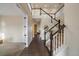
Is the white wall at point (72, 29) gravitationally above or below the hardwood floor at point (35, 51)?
above

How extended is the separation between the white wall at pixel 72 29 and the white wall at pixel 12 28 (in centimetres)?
646

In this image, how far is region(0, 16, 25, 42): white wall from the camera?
962 centimetres

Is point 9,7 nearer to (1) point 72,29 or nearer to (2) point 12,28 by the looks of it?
(1) point 72,29

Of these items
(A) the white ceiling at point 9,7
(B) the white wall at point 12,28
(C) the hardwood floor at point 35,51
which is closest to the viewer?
(A) the white ceiling at point 9,7

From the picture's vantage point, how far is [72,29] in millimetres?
3248

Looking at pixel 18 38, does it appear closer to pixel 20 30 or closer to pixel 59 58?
pixel 20 30

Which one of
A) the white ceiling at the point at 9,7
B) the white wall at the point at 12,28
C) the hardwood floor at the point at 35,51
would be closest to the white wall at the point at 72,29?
the white ceiling at the point at 9,7

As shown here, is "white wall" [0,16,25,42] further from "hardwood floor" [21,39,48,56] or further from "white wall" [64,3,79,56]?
"white wall" [64,3,79,56]

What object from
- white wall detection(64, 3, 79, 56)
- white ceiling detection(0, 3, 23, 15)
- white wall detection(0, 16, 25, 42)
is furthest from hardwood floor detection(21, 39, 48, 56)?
white wall detection(0, 16, 25, 42)

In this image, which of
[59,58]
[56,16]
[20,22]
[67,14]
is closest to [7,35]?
[20,22]

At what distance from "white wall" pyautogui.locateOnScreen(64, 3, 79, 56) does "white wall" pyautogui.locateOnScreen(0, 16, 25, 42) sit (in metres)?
6.46

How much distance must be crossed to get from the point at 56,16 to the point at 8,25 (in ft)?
11.8

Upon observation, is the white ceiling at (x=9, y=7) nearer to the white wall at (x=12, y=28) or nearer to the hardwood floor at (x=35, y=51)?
the hardwood floor at (x=35, y=51)

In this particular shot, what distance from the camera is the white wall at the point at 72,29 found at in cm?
304
